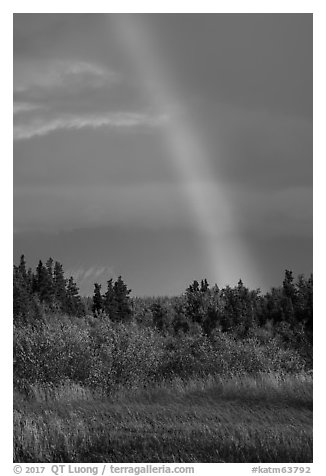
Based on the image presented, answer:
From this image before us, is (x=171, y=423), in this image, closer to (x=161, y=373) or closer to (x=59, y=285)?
(x=161, y=373)

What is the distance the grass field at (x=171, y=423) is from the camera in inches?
548

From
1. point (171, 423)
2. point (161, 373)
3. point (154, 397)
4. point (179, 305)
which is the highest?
point (179, 305)

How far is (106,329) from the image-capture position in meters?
20.4

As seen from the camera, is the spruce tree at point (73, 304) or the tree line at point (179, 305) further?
the spruce tree at point (73, 304)

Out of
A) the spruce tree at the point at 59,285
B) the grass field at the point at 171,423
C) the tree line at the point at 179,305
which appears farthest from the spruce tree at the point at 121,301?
the grass field at the point at 171,423

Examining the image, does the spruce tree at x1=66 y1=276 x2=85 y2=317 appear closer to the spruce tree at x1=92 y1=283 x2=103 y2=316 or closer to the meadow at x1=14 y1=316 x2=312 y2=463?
the spruce tree at x1=92 y1=283 x2=103 y2=316

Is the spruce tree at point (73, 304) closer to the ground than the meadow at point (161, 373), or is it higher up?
higher up

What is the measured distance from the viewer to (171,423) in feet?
48.4

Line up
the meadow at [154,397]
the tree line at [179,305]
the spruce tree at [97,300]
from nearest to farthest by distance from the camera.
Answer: the meadow at [154,397] → the tree line at [179,305] → the spruce tree at [97,300]

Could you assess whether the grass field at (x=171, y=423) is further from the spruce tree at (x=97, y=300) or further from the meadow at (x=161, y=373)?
the spruce tree at (x=97, y=300)

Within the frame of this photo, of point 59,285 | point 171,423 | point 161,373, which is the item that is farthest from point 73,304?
point 171,423
